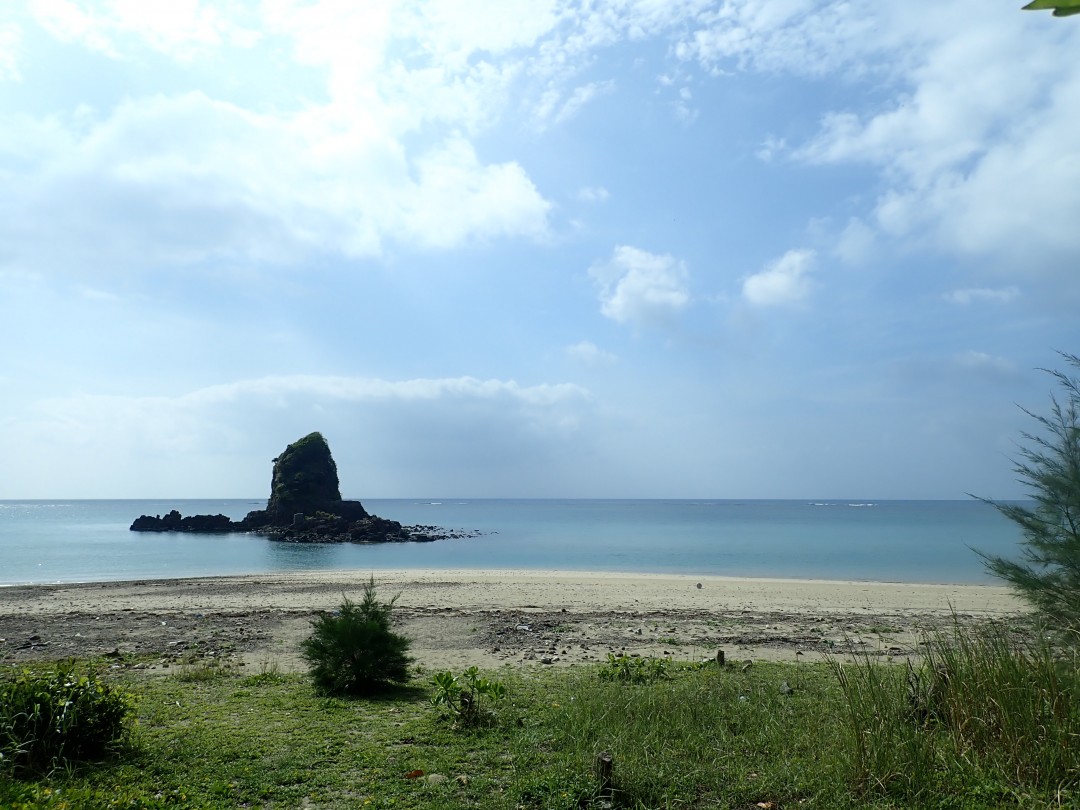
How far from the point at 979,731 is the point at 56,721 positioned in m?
8.24

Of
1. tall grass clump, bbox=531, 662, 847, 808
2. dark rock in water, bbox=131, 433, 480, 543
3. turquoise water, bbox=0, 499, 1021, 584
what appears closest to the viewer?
tall grass clump, bbox=531, 662, 847, 808

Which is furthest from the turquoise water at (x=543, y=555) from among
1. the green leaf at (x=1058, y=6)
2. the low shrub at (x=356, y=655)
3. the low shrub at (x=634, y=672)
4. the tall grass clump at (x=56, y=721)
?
the green leaf at (x=1058, y=6)

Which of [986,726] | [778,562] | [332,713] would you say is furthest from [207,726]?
[778,562]

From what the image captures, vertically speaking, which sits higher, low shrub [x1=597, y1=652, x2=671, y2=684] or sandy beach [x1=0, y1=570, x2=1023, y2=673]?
low shrub [x1=597, y1=652, x2=671, y2=684]

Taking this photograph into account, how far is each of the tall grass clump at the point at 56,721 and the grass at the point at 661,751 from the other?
0.31 metres

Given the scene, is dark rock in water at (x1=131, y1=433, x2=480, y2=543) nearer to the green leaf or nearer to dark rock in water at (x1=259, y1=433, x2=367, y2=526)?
dark rock in water at (x1=259, y1=433, x2=367, y2=526)

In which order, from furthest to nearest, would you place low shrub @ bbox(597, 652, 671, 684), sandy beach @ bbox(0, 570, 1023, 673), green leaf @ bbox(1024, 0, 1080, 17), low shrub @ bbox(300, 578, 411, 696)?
sandy beach @ bbox(0, 570, 1023, 673)
low shrub @ bbox(597, 652, 671, 684)
low shrub @ bbox(300, 578, 411, 696)
green leaf @ bbox(1024, 0, 1080, 17)

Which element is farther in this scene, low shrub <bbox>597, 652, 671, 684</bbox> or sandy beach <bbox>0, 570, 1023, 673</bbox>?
sandy beach <bbox>0, 570, 1023, 673</bbox>

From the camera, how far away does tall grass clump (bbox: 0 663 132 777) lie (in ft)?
19.7

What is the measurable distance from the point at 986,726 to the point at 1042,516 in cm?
518

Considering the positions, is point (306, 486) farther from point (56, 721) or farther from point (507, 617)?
point (56, 721)

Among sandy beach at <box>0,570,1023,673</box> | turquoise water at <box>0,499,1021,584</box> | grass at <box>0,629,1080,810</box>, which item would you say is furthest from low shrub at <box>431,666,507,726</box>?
turquoise water at <box>0,499,1021,584</box>

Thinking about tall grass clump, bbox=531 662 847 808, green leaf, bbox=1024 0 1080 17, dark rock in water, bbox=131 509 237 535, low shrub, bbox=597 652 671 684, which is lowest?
dark rock in water, bbox=131 509 237 535

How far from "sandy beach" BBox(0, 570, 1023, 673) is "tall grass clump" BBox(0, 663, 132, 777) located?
5280 mm
